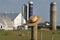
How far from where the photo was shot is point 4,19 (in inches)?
3157

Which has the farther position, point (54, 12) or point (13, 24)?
point (54, 12)

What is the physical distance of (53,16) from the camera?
304ft

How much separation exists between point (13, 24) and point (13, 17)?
6.99 metres

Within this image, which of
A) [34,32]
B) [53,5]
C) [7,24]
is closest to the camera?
[34,32]

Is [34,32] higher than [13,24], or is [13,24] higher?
[34,32]

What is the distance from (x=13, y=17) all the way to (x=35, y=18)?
271ft

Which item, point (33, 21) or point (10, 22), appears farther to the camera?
point (10, 22)

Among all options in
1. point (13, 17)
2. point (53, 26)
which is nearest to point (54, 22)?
point (53, 26)

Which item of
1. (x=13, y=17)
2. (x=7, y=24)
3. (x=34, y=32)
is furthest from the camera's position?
(x=13, y=17)

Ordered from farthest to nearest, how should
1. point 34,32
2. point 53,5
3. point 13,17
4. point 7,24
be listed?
point 53,5 → point 13,17 → point 7,24 → point 34,32

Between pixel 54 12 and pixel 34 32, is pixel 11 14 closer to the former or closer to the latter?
pixel 54 12

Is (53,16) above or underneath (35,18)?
underneath

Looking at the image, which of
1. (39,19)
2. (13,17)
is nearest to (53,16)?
(13,17)

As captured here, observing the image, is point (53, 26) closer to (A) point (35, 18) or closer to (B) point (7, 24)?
(B) point (7, 24)
